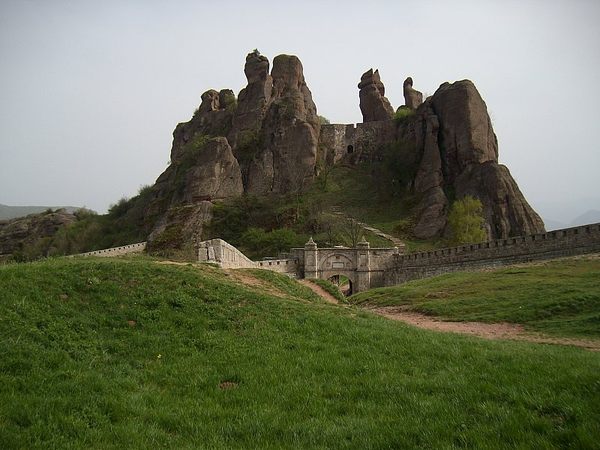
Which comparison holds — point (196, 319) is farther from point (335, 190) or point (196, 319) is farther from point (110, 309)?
point (335, 190)

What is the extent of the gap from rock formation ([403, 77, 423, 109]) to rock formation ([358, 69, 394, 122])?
2517 mm

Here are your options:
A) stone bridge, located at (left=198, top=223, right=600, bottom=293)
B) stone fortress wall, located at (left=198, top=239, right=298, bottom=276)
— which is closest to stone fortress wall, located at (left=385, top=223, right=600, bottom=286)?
stone bridge, located at (left=198, top=223, right=600, bottom=293)

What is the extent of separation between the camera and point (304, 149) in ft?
212

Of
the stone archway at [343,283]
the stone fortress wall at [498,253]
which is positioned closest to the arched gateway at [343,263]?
the stone archway at [343,283]

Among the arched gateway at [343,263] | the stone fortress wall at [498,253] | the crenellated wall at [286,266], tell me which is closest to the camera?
the stone fortress wall at [498,253]

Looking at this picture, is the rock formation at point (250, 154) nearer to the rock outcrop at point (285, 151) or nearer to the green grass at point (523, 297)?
the rock outcrop at point (285, 151)

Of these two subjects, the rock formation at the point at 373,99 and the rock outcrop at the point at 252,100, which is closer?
the rock outcrop at the point at 252,100

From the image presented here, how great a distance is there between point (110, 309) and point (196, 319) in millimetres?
1711

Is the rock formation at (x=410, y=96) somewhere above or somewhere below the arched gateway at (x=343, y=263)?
above

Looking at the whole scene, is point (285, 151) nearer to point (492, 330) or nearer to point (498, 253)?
point (498, 253)

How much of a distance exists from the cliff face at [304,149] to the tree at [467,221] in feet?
7.55

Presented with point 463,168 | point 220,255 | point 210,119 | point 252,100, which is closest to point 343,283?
point 463,168

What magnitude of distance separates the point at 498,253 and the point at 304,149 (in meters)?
35.8

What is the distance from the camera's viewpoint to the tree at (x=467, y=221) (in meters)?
45.1
